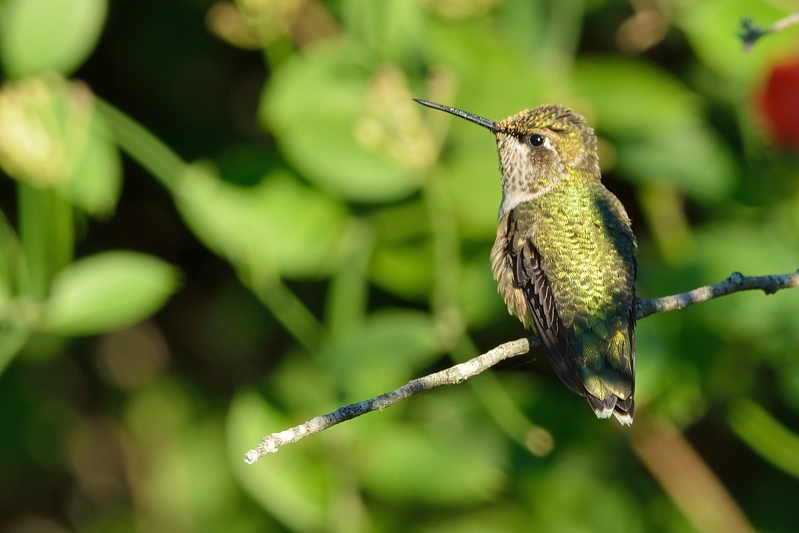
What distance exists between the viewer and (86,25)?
2996 mm

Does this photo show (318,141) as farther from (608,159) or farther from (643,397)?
(643,397)

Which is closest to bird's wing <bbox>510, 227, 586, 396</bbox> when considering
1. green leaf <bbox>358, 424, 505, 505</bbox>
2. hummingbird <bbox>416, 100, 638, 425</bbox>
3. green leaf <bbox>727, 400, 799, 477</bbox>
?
hummingbird <bbox>416, 100, 638, 425</bbox>

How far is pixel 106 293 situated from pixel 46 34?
75 centimetres

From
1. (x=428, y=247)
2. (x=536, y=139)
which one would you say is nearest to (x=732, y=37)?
(x=536, y=139)

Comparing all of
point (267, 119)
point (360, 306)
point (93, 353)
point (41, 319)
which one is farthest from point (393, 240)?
point (93, 353)

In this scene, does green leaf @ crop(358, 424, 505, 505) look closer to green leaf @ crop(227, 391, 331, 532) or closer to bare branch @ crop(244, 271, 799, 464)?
green leaf @ crop(227, 391, 331, 532)

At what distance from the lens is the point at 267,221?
130 inches

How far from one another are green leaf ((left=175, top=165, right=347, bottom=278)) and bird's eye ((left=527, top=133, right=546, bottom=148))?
0.66m

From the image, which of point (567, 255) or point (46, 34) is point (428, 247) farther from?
point (46, 34)

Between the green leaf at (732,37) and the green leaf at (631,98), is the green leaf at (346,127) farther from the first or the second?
the green leaf at (732,37)

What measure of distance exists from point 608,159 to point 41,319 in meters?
1.79

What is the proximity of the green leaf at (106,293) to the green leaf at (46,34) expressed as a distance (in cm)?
60

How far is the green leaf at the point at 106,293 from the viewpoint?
2.81 meters

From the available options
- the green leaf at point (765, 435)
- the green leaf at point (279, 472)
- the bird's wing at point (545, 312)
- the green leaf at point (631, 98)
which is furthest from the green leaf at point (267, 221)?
the green leaf at point (765, 435)
